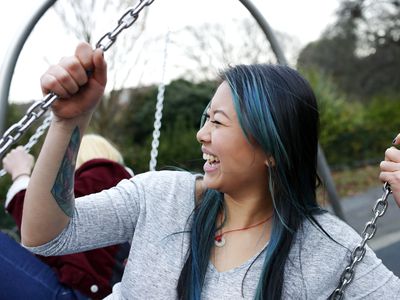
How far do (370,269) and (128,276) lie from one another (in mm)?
614

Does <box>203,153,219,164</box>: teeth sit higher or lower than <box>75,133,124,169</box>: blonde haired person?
higher

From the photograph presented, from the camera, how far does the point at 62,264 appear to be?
181cm

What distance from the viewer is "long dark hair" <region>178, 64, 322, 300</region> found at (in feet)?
4.14

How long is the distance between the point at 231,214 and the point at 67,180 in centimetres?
45

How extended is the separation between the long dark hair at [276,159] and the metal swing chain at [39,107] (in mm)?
312

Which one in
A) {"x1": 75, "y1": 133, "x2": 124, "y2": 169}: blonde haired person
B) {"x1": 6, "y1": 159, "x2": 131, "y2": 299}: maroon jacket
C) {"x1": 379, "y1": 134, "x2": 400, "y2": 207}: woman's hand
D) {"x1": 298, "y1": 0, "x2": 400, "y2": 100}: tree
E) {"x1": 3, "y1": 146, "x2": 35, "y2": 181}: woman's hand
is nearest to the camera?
{"x1": 379, "y1": 134, "x2": 400, "y2": 207}: woman's hand

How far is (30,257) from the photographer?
65.5 inches

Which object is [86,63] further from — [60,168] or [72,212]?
[72,212]

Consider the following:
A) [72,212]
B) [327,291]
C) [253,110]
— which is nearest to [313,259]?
[327,291]

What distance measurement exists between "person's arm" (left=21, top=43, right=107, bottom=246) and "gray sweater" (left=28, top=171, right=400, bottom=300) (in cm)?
6

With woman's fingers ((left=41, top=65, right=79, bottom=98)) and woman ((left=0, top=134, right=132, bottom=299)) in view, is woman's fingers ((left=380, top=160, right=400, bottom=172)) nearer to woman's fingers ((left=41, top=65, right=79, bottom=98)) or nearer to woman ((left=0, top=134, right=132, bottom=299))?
woman's fingers ((left=41, top=65, right=79, bottom=98))

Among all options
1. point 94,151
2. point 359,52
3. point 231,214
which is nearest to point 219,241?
point 231,214

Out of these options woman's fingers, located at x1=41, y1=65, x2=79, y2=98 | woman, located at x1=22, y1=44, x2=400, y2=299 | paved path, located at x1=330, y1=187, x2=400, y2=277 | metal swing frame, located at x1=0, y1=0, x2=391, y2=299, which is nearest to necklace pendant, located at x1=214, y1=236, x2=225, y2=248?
woman, located at x1=22, y1=44, x2=400, y2=299

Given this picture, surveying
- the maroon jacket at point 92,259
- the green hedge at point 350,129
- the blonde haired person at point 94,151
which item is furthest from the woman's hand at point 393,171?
the green hedge at point 350,129
